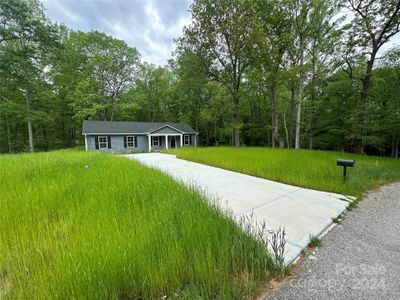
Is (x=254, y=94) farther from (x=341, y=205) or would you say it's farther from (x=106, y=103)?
(x=341, y=205)

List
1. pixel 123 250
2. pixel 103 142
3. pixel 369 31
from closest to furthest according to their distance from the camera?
pixel 123 250 → pixel 369 31 → pixel 103 142

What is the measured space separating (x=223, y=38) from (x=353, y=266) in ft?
61.1

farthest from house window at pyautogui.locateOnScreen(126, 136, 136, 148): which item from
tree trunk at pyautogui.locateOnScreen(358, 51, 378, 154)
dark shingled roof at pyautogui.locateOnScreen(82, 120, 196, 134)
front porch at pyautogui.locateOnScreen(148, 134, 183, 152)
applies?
tree trunk at pyautogui.locateOnScreen(358, 51, 378, 154)

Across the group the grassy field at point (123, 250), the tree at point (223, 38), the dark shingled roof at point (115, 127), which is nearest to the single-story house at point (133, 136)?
the dark shingled roof at point (115, 127)

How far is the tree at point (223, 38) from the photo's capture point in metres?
15.6

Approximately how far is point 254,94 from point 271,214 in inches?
985

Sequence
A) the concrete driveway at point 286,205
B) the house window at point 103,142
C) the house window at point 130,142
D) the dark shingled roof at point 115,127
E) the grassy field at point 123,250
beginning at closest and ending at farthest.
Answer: the grassy field at point 123,250 < the concrete driveway at point 286,205 < the dark shingled roof at point 115,127 < the house window at point 103,142 < the house window at point 130,142

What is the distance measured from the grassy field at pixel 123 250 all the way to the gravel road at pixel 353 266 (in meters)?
0.38

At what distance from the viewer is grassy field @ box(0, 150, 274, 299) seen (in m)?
1.57

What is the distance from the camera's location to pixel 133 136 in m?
23.2

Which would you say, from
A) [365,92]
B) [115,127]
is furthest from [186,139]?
[365,92]

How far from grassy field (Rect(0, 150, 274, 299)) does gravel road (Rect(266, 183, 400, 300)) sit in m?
0.38

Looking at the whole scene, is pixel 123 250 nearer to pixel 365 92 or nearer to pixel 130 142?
pixel 365 92

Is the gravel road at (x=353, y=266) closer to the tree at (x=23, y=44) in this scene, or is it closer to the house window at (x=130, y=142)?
the house window at (x=130, y=142)
